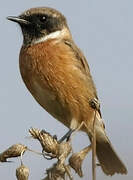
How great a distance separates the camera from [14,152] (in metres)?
2.73

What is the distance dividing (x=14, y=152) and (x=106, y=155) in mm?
3263

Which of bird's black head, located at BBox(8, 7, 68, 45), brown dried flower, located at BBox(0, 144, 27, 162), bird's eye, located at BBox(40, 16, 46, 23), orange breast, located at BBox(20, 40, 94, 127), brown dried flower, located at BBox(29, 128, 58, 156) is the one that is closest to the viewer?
brown dried flower, located at BBox(0, 144, 27, 162)

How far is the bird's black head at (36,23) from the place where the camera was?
5453 millimetres

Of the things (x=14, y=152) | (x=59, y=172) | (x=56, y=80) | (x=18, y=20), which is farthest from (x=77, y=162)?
(x=18, y=20)

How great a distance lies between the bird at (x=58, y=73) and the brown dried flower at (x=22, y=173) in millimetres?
2178

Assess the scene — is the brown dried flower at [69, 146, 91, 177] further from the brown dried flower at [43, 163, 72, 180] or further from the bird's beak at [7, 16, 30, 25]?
the bird's beak at [7, 16, 30, 25]

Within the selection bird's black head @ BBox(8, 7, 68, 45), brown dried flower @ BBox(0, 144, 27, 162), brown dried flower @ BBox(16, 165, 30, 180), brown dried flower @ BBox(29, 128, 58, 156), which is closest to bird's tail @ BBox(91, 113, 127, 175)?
bird's black head @ BBox(8, 7, 68, 45)

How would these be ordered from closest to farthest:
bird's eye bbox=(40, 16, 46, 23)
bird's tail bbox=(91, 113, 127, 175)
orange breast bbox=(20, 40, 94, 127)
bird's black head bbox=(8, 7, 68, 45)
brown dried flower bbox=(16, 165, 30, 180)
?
brown dried flower bbox=(16, 165, 30, 180) < orange breast bbox=(20, 40, 94, 127) < bird's tail bbox=(91, 113, 127, 175) < bird's black head bbox=(8, 7, 68, 45) < bird's eye bbox=(40, 16, 46, 23)

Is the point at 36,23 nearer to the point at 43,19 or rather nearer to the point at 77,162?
the point at 43,19

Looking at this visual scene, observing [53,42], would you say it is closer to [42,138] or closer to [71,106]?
[71,106]

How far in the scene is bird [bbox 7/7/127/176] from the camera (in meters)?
4.98

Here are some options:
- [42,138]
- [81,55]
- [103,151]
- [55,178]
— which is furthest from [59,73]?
[55,178]

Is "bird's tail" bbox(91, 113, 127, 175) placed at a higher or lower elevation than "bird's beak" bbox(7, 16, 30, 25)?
lower

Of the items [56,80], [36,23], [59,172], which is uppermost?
[36,23]
